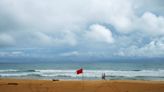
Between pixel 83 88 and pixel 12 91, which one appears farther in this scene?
pixel 83 88

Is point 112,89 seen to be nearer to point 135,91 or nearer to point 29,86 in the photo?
point 135,91

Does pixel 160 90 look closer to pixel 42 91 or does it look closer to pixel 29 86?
pixel 42 91

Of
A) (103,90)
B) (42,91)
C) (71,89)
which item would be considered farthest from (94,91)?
(42,91)

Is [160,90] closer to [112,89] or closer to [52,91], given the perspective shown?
[112,89]

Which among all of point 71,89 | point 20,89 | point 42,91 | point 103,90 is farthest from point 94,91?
point 20,89

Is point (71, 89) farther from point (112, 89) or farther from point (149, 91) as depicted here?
point (149, 91)

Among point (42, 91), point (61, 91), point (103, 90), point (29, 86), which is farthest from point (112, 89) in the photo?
point (29, 86)

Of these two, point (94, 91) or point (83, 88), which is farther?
point (83, 88)

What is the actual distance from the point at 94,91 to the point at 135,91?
2396 millimetres

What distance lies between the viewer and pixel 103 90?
15.2 m

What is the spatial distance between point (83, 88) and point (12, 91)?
4.32m

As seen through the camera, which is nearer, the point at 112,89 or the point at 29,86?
the point at 112,89

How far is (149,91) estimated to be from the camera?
49.4ft

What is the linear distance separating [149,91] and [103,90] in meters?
2.65
